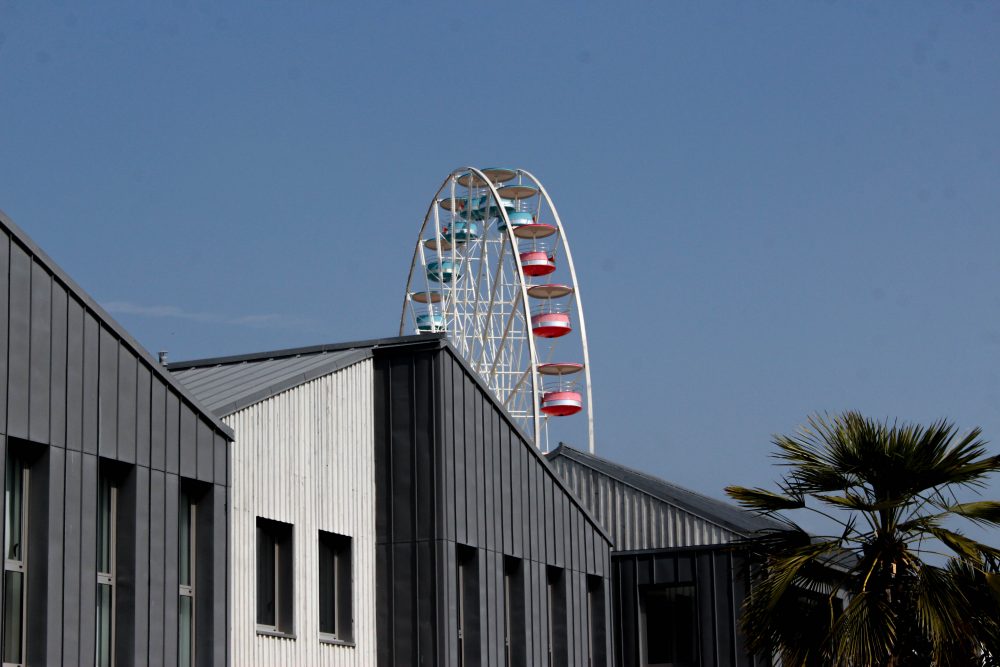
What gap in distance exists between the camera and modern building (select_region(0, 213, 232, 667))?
1586cm

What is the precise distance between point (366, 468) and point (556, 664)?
5.89 metres

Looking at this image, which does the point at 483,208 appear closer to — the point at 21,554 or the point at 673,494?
the point at 673,494

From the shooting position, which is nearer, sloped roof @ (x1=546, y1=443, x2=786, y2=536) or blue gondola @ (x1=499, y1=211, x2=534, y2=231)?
sloped roof @ (x1=546, y1=443, x2=786, y2=536)

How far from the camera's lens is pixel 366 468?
2300 cm

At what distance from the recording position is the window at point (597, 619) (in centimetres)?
2906

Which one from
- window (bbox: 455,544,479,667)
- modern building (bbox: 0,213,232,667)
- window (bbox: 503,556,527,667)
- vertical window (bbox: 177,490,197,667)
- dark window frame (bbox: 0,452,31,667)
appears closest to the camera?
dark window frame (bbox: 0,452,31,667)

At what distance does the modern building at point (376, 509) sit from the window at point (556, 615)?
2.78ft

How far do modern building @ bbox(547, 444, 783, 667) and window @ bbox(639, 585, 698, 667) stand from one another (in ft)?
0.06

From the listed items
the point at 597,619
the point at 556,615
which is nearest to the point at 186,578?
the point at 556,615

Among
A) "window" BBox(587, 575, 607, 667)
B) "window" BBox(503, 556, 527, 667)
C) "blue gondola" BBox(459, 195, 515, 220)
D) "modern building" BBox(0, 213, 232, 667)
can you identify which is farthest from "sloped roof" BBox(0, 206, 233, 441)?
"blue gondola" BBox(459, 195, 515, 220)

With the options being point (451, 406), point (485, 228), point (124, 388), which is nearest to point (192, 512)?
point (124, 388)

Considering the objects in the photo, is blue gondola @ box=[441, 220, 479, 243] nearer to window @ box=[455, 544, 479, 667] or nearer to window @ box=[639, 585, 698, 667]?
window @ box=[639, 585, 698, 667]

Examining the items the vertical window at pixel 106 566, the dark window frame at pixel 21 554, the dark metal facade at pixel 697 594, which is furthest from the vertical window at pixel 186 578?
the dark metal facade at pixel 697 594

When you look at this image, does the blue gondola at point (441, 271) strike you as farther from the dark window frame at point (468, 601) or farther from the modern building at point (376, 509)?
the dark window frame at point (468, 601)
